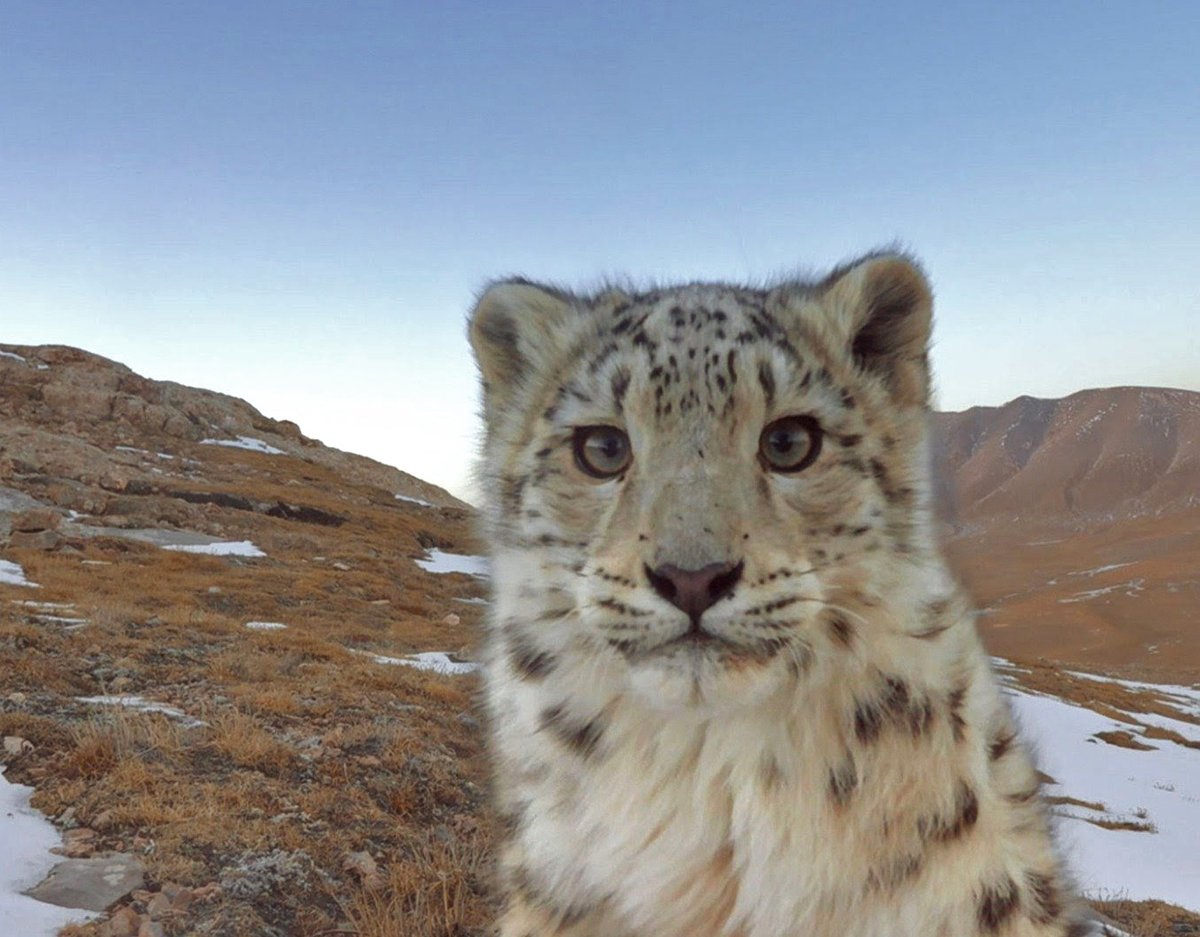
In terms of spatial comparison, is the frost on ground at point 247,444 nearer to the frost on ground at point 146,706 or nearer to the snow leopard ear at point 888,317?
the frost on ground at point 146,706

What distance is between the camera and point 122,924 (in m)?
6.25

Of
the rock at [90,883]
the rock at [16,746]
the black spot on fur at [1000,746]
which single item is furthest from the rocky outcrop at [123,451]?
the black spot on fur at [1000,746]

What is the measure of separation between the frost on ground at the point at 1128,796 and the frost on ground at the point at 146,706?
9.40 m

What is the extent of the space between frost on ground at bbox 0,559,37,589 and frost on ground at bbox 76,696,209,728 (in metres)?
17.6

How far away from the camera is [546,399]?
3637mm

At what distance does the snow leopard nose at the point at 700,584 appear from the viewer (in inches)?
109

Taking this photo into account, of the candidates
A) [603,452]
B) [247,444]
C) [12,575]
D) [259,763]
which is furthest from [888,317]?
[247,444]

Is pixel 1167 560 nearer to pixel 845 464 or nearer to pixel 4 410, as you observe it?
pixel 4 410

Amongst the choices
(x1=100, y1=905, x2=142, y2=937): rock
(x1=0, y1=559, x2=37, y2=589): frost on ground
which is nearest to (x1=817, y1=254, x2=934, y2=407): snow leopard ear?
(x1=100, y1=905, x2=142, y2=937): rock

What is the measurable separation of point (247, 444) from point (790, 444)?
86790mm

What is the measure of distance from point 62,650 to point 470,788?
8293mm

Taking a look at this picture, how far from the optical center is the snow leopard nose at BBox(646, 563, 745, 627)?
2764mm

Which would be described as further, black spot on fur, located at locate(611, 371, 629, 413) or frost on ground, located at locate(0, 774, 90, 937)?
frost on ground, located at locate(0, 774, 90, 937)

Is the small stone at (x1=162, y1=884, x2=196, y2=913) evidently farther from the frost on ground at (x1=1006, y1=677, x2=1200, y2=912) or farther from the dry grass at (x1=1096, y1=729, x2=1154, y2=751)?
the dry grass at (x1=1096, y1=729, x2=1154, y2=751)
